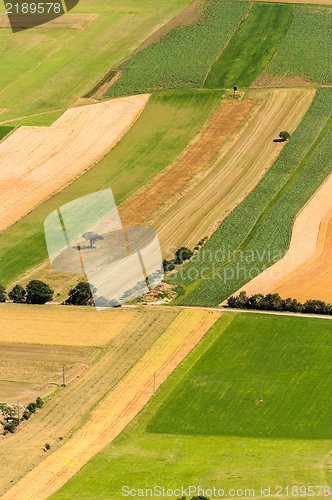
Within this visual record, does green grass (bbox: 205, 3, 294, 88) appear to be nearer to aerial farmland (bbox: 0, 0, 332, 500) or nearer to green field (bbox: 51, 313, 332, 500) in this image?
aerial farmland (bbox: 0, 0, 332, 500)

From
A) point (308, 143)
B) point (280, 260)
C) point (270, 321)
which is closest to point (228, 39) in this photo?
point (308, 143)

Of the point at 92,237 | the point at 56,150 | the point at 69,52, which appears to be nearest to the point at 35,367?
the point at 92,237

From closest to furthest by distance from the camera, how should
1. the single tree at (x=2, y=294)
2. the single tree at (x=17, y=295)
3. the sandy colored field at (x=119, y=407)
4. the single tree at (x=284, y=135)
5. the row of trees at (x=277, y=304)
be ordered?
1. the sandy colored field at (x=119, y=407)
2. the row of trees at (x=277, y=304)
3. the single tree at (x=17, y=295)
4. the single tree at (x=2, y=294)
5. the single tree at (x=284, y=135)

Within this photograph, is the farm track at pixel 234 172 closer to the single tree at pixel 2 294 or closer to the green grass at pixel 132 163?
the green grass at pixel 132 163

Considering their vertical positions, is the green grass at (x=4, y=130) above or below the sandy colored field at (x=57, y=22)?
below

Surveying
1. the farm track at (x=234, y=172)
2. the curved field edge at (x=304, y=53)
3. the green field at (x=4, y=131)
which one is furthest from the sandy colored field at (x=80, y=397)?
the curved field edge at (x=304, y=53)

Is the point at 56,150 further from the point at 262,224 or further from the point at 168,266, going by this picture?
the point at 168,266
